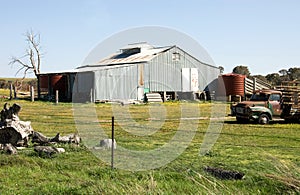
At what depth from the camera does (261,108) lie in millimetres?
23547

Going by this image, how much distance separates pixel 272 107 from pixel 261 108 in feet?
2.71

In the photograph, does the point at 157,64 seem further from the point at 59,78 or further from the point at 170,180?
the point at 170,180

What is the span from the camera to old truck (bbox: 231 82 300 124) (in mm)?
23516

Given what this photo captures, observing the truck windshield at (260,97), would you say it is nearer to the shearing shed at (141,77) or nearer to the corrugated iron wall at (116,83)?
the shearing shed at (141,77)

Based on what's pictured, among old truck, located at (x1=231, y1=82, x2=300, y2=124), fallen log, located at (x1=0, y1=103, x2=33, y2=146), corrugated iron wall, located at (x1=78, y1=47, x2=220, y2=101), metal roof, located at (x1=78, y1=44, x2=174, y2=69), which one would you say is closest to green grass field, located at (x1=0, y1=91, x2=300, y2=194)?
fallen log, located at (x1=0, y1=103, x2=33, y2=146)

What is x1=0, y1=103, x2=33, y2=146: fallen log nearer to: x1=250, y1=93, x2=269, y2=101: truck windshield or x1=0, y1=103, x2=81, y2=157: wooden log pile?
x1=0, y1=103, x2=81, y2=157: wooden log pile

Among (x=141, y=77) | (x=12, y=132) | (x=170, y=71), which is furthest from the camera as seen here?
(x=170, y=71)

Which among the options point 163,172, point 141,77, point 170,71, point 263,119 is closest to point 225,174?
Result: point 163,172

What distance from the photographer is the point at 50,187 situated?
7785 mm

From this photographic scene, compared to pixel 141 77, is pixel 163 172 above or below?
below

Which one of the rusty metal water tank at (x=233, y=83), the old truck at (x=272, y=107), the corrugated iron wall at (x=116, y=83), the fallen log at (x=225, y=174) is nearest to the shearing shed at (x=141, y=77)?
the corrugated iron wall at (x=116, y=83)

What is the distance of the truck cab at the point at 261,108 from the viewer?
23.5 m

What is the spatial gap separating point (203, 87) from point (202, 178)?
46.3 meters

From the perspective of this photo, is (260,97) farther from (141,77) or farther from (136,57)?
(136,57)
